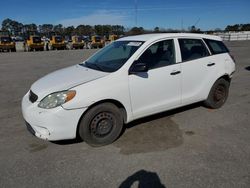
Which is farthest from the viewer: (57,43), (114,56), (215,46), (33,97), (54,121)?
(57,43)

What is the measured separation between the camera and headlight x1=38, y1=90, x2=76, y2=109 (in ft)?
11.6

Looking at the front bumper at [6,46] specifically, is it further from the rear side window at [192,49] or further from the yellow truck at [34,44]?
the rear side window at [192,49]

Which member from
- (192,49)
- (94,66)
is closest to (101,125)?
(94,66)

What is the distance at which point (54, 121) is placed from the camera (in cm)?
352

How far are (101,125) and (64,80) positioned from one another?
3.13 feet

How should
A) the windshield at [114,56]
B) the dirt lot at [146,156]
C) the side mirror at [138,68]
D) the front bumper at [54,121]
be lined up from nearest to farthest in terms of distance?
1. the dirt lot at [146,156]
2. the front bumper at [54,121]
3. the side mirror at [138,68]
4. the windshield at [114,56]

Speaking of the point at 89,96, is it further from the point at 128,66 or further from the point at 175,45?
the point at 175,45

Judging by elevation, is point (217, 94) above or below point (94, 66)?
below

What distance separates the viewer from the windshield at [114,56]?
4.19 m

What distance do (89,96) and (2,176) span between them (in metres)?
1.55

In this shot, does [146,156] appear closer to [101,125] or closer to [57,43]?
[101,125]

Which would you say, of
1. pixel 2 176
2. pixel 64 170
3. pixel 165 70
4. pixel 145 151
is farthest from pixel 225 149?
pixel 2 176

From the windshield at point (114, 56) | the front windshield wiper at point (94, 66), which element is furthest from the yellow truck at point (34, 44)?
the front windshield wiper at point (94, 66)

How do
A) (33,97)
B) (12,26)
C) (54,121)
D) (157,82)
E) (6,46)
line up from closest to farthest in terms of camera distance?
(54,121) → (33,97) → (157,82) → (6,46) → (12,26)
